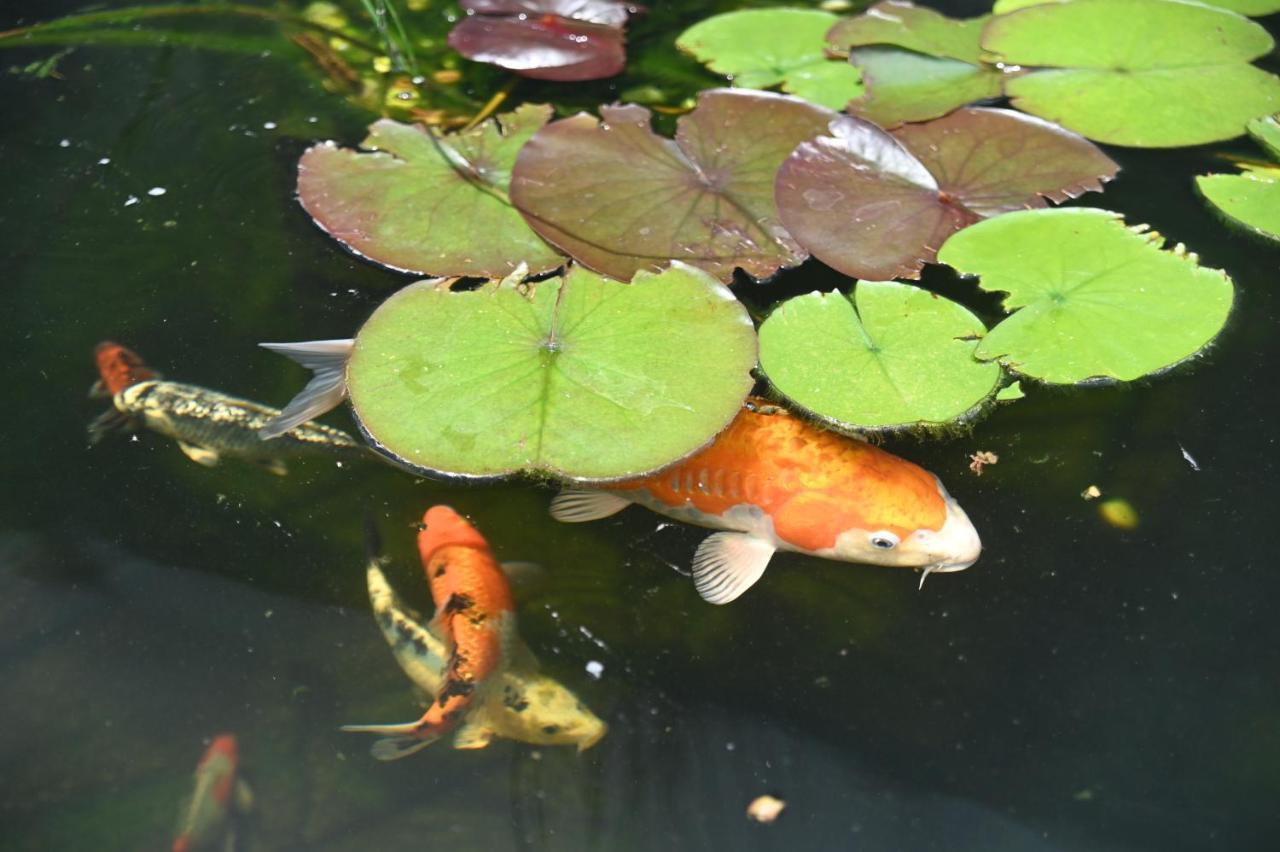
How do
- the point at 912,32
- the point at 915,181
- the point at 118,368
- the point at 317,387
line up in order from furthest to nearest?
the point at 912,32
the point at 915,181
the point at 118,368
the point at 317,387

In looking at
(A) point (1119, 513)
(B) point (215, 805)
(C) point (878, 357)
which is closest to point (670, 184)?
(C) point (878, 357)

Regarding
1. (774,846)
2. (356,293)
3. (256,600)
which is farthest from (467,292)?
(774,846)

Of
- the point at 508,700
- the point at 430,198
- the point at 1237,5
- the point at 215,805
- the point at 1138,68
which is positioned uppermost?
the point at 1237,5

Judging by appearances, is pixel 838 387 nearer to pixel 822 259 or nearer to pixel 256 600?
pixel 822 259

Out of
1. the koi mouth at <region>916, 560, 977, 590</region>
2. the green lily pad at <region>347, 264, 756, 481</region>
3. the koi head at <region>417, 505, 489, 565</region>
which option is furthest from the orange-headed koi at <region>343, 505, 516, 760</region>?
the koi mouth at <region>916, 560, 977, 590</region>

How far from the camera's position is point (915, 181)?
2533 mm

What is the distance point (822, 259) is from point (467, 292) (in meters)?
0.78

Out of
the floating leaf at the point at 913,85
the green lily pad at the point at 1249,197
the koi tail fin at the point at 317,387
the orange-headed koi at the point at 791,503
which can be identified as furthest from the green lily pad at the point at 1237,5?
the koi tail fin at the point at 317,387

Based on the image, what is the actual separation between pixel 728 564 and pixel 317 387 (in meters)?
0.91

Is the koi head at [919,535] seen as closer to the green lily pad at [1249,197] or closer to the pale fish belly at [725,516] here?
the pale fish belly at [725,516]

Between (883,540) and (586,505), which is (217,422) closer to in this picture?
(586,505)

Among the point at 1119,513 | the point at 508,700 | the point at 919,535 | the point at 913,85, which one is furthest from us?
the point at 913,85

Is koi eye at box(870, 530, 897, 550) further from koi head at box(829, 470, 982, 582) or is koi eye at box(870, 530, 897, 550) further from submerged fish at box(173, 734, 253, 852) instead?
submerged fish at box(173, 734, 253, 852)

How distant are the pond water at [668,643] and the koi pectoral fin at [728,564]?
35 millimetres
